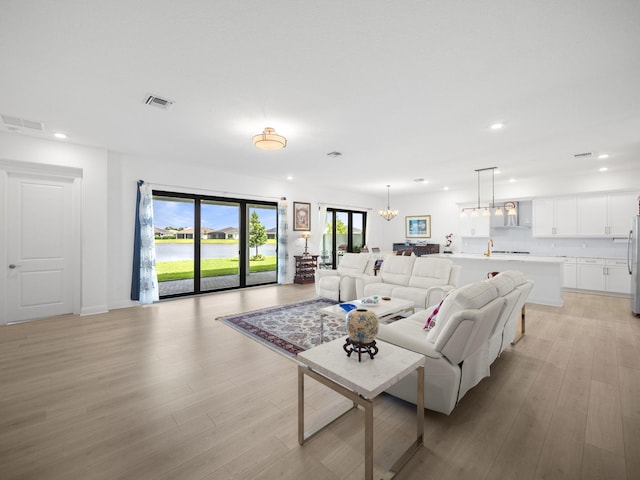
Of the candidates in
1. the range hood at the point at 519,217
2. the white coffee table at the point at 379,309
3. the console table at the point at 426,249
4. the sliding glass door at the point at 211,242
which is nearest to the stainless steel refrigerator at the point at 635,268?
the range hood at the point at 519,217

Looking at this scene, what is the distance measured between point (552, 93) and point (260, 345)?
4.27m

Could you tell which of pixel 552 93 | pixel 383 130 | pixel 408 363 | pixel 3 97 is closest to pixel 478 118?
pixel 552 93

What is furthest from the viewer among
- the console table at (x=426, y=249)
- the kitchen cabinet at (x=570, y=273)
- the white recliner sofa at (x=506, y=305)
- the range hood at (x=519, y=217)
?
the console table at (x=426, y=249)

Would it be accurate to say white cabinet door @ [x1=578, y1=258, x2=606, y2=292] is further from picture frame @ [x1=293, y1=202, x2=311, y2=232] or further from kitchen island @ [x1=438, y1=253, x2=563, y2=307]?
picture frame @ [x1=293, y1=202, x2=311, y2=232]

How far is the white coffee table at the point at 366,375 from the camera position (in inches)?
57.2

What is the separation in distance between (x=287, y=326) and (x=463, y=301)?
8.83 feet

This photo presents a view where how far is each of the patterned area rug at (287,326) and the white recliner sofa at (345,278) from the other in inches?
20.7

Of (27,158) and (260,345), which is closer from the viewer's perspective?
(260,345)

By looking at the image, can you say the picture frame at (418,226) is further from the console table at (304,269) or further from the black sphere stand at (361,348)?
the black sphere stand at (361,348)

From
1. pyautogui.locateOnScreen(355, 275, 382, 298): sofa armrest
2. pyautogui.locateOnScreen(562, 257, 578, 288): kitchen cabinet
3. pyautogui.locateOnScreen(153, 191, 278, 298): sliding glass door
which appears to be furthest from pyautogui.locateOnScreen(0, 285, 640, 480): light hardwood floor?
pyautogui.locateOnScreen(562, 257, 578, 288): kitchen cabinet

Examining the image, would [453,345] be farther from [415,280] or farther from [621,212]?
[621,212]

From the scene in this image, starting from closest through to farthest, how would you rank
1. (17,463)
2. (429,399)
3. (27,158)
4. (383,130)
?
1. (17,463)
2. (429,399)
3. (383,130)
4. (27,158)

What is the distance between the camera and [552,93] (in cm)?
293

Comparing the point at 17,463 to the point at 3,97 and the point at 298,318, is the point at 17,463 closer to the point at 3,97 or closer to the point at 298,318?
the point at 298,318
